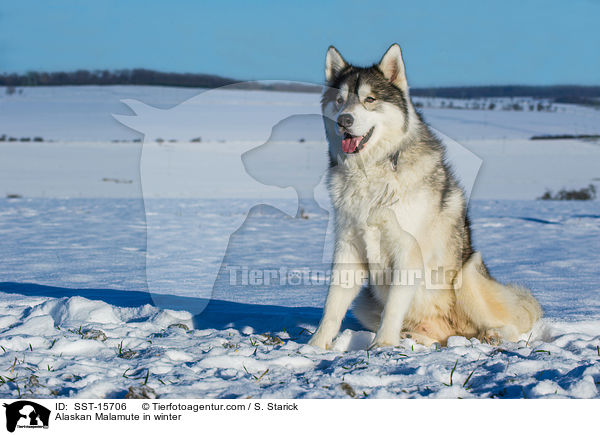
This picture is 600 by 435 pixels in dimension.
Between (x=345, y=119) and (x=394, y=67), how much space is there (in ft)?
1.98

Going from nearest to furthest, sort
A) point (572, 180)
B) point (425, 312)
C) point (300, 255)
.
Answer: point (425, 312), point (300, 255), point (572, 180)

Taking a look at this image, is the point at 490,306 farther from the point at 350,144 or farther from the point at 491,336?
the point at 350,144

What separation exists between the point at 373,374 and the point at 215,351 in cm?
93

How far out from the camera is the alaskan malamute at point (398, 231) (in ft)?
11.2

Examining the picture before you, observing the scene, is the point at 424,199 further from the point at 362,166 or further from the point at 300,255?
the point at 300,255

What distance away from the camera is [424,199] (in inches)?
136

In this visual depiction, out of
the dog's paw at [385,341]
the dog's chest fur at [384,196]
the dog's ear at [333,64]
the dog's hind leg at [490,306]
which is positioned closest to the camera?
Answer: the dog's paw at [385,341]

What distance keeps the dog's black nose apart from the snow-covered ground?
34.7 inches

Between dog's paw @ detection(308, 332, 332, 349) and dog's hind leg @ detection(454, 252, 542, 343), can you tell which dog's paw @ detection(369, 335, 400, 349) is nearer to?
dog's paw @ detection(308, 332, 332, 349)
